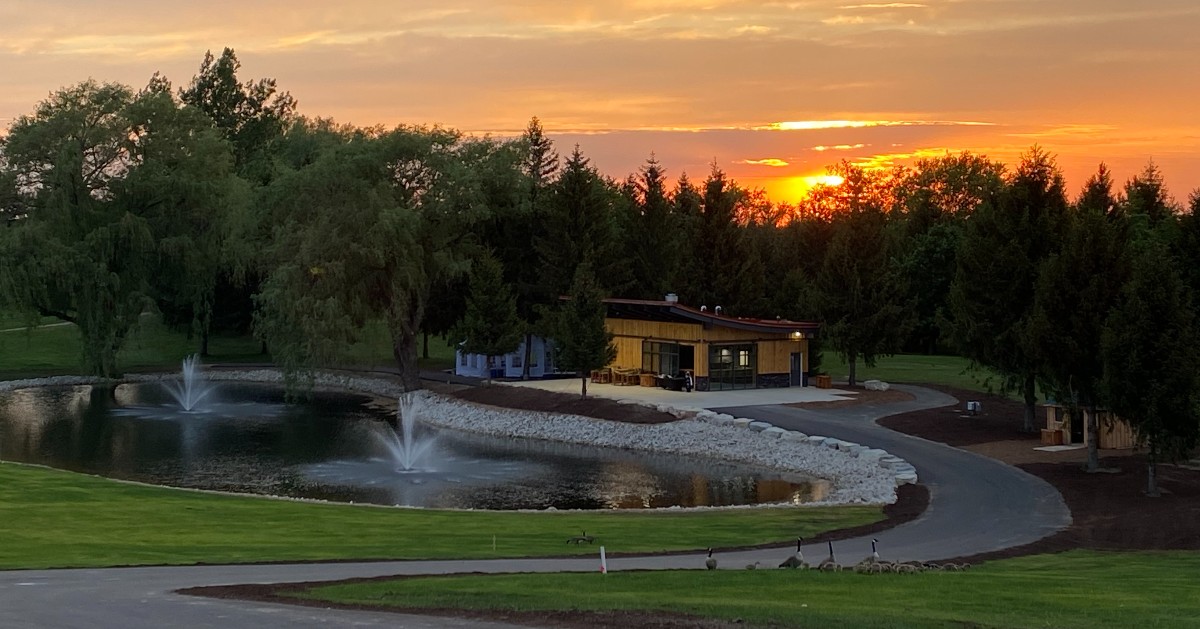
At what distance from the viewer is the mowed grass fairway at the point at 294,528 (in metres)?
26.7

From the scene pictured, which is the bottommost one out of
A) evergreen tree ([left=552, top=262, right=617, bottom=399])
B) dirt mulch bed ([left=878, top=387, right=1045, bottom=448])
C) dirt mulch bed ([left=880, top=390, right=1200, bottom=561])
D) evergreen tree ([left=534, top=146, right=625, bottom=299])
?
dirt mulch bed ([left=880, top=390, right=1200, bottom=561])

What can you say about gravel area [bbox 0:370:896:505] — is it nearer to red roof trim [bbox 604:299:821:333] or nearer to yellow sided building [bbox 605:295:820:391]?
red roof trim [bbox 604:299:821:333]

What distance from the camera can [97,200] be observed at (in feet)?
251

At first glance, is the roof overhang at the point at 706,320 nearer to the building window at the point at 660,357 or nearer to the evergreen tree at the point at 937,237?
the building window at the point at 660,357

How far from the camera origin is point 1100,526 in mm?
31641

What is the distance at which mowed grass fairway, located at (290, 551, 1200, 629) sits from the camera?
18.0m

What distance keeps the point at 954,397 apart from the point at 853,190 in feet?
338

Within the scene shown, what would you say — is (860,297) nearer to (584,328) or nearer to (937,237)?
(584,328)

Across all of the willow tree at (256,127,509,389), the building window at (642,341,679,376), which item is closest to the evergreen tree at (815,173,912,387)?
the building window at (642,341,679,376)

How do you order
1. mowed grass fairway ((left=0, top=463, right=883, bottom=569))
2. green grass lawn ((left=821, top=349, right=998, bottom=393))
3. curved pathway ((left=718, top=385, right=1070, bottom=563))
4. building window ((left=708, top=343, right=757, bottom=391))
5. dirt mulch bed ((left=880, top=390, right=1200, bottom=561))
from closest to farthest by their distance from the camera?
mowed grass fairway ((left=0, top=463, right=883, bottom=569)) < curved pathway ((left=718, top=385, right=1070, bottom=563)) < dirt mulch bed ((left=880, top=390, right=1200, bottom=561)) < building window ((left=708, top=343, right=757, bottom=391)) < green grass lawn ((left=821, top=349, right=998, bottom=393))

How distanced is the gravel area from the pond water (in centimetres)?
84

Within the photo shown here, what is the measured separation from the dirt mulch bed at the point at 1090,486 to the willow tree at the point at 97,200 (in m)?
48.1

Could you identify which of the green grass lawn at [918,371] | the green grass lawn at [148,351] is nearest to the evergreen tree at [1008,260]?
the green grass lawn at [918,371]

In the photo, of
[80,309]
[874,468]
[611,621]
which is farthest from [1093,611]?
[80,309]
